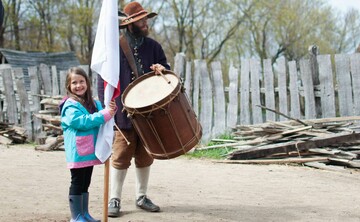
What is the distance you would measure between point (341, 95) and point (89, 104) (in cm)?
595

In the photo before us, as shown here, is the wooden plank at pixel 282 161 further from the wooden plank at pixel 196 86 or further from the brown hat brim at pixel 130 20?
the brown hat brim at pixel 130 20

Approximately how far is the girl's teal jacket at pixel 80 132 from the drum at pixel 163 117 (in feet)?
1.18

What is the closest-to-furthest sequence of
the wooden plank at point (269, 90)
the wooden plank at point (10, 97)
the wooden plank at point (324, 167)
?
the wooden plank at point (324, 167) < the wooden plank at point (269, 90) < the wooden plank at point (10, 97)

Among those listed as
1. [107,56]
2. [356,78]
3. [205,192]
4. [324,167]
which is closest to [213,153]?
[324,167]

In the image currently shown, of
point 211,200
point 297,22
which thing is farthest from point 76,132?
point 297,22

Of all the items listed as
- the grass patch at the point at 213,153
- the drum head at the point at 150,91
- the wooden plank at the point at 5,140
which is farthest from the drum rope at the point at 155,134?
the wooden plank at the point at 5,140

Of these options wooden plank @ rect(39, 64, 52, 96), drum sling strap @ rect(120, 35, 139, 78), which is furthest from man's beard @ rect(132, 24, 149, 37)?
wooden plank @ rect(39, 64, 52, 96)

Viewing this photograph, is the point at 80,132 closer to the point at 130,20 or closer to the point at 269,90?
the point at 130,20

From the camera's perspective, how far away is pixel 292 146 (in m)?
8.21

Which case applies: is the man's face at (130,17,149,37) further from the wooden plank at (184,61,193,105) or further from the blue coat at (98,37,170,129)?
the wooden plank at (184,61,193,105)

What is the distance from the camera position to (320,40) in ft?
117

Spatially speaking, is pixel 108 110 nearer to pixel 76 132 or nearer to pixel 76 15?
pixel 76 132

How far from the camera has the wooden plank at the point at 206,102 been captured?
34.3 feet

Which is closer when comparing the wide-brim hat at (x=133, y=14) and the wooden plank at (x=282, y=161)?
the wide-brim hat at (x=133, y=14)
